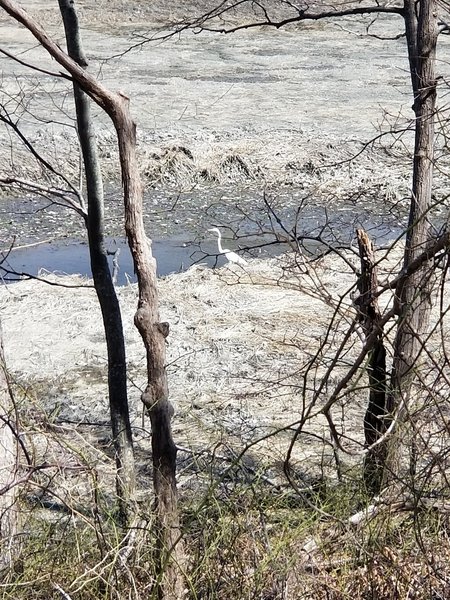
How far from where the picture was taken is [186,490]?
6.15 metres

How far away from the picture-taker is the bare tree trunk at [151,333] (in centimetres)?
392

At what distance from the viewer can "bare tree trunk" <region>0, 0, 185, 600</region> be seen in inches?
154

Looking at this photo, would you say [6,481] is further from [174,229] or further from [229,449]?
[174,229]

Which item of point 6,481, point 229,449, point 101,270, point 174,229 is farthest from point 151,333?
point 174,229

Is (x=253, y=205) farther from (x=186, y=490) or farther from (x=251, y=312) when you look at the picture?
(x=186, y=490)

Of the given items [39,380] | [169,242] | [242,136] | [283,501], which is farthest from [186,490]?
[242,136]

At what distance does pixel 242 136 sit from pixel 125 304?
27.2 ft

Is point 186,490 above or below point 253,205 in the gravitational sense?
above

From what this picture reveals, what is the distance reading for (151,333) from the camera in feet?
13.3

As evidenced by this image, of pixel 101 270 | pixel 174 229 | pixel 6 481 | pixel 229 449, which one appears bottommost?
pixel 174 229

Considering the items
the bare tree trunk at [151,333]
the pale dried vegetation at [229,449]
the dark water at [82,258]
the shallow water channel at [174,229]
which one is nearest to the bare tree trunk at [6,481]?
the pale dried vegetation at [229,449]

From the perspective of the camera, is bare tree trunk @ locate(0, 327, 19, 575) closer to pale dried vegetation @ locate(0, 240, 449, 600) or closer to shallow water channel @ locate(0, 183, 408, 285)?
pale dried vegetation @ locate(0, 240, 449, 600)

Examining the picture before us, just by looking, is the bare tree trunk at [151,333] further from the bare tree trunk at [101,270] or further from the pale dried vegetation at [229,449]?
the bare tree trunk at [101,270]

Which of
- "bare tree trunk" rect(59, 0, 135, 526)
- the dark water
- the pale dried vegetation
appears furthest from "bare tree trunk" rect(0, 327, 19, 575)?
the dark water
